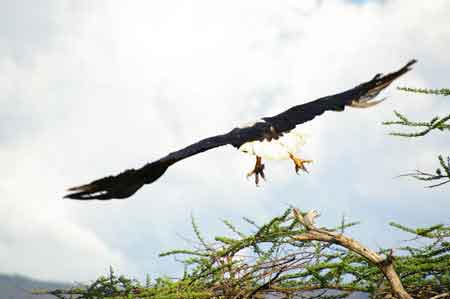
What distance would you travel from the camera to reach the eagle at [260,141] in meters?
4.13

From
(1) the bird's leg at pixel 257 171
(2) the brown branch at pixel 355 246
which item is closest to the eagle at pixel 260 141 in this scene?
(1) the bird's leg at pixel 257 171

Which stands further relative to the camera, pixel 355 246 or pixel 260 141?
pixel 260 141

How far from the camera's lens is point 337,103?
4.93 meters

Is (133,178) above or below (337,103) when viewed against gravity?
below

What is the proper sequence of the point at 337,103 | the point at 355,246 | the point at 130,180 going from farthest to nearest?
the point at 337,103 < the point at 130,180 < the point at 355,246

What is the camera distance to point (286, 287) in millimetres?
4406

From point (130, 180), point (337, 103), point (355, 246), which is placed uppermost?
point (337, 103)

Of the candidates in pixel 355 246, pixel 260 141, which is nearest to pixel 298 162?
pixel 260 141

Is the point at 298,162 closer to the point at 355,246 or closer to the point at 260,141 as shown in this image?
the point at 260,141

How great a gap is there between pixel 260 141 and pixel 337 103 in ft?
2.73

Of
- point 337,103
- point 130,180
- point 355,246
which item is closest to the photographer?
point 355,246

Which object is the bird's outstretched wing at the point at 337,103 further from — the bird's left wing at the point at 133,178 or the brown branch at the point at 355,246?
the brown branch at the point at 355,246

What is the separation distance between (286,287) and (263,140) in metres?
1.46

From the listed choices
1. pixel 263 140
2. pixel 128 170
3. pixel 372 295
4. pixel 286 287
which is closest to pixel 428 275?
pixel 372 295
